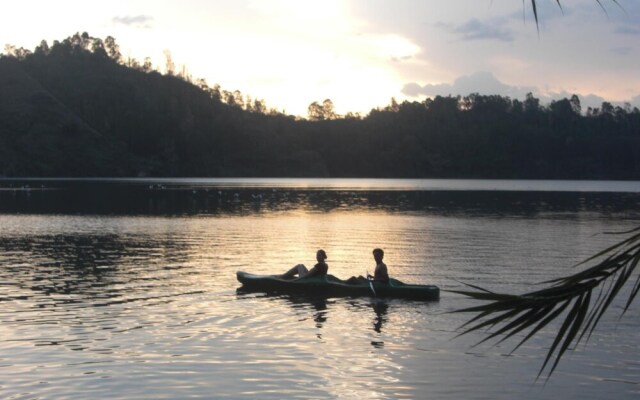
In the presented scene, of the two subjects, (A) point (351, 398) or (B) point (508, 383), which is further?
(B) point (508, 383)

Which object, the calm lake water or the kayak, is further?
the kayak

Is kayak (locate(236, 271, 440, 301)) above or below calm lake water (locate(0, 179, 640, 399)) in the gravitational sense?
above

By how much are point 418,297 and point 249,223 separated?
41.1 m

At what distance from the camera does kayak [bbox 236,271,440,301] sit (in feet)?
84.8

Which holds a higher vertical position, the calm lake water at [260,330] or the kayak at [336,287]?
the kayak at [336,287]

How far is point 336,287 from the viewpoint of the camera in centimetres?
2675

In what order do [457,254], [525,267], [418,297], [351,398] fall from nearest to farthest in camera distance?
[351,398] < [418,297] < [525,267] < [457,254]

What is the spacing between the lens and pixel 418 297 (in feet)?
84.6

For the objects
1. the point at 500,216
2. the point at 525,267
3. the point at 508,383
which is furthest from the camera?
the point at 500,216

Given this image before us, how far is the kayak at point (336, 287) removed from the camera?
25.8 m

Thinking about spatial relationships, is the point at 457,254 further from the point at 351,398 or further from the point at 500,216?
the point at 500,216

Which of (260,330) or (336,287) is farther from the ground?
(336,287)

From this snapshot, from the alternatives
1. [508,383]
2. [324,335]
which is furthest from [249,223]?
[508,383]

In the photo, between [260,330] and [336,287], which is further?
[336,287]
